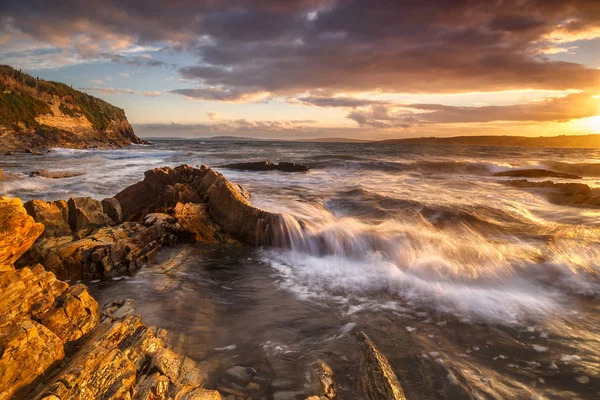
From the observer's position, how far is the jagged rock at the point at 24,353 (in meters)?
2.64

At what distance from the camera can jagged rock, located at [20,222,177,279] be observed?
593 cm

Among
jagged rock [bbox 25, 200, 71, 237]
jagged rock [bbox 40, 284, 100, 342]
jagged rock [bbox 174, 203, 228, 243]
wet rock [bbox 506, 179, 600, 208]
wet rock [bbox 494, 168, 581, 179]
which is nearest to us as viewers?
jagged rock [bbox 40, 284, 100, 342]

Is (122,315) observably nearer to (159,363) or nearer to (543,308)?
(159,363)

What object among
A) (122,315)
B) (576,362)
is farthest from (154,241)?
(576,362)

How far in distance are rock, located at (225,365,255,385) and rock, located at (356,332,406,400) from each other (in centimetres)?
133

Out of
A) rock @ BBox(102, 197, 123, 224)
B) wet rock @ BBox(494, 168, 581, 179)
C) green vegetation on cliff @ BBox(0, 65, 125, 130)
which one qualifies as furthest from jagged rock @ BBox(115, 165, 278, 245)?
green vegetation on cliff @ BBox(0, 65, 125, 130)

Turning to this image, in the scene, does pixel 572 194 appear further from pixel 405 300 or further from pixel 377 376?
pixel 377 376

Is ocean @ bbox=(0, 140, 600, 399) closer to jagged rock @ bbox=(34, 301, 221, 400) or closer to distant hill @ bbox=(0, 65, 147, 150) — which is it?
jagged rock @ bbox=(34, 301, 221, 400)

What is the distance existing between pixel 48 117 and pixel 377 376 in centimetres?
6210

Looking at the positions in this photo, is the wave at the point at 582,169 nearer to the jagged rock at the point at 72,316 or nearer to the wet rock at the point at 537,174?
the wet rock at the point at 537,174

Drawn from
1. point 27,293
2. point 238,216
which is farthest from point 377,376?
point 238,216

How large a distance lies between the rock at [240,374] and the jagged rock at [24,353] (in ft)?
5.67

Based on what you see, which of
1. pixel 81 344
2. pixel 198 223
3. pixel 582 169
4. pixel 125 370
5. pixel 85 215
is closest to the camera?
pixel 125 370

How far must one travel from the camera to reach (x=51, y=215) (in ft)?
23.0
